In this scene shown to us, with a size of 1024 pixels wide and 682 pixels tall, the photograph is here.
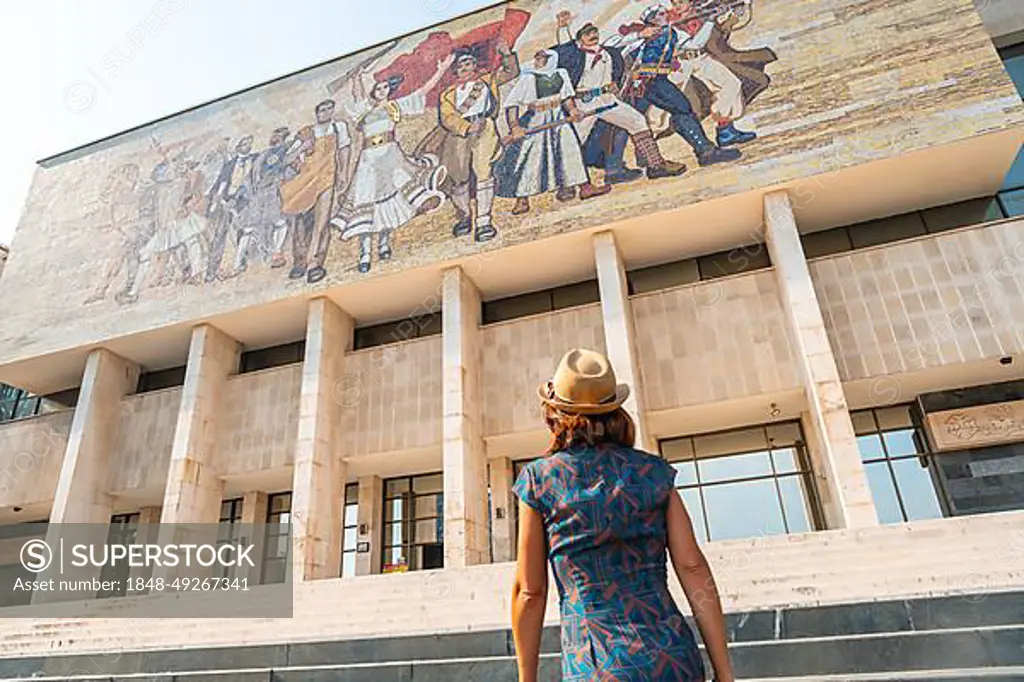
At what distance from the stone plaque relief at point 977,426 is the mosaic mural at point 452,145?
6.81 metres

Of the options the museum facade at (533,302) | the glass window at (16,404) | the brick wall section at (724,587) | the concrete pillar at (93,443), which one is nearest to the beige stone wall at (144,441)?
the museum facade at (533,302)

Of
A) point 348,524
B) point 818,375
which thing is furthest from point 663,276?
point 348,524

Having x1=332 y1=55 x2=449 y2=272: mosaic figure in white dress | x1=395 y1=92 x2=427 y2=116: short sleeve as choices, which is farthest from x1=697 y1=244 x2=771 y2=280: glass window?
x1=395 y1=92 x2=427 y2=116: short sleeve

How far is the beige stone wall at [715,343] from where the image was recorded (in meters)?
12.7

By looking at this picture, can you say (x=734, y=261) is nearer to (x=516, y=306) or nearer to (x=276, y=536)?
(x=516, y=306)

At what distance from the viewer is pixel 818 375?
11.4 meters

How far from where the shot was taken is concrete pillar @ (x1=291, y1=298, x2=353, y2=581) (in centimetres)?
1325

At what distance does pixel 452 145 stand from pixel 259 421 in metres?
8.36

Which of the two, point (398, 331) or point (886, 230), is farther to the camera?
point (398, 331)

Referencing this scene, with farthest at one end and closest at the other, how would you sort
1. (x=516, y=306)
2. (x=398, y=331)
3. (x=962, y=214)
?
(x=398, y=331) < (x=516, y=306) < (x=962, y=214)

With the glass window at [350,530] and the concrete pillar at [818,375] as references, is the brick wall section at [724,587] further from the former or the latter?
the glass window at [350,530]

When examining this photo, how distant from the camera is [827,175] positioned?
12.6m

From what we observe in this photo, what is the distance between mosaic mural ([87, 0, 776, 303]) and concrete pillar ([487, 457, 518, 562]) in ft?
17.7

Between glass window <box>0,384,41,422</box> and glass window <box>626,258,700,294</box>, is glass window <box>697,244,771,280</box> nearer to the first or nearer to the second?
glass window <box>626,258,700,294</box>
